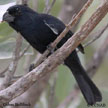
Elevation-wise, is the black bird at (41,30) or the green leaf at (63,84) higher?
the black bird at (41,30)

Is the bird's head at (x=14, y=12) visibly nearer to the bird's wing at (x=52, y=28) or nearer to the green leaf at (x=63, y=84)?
the bird's wing at (x=52, y=28)

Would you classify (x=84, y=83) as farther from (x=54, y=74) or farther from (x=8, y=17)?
(x=8, y=17)

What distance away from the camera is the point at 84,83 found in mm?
4043

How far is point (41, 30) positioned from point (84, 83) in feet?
2.38

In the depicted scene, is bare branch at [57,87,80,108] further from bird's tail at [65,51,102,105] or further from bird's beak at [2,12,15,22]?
bird's beak at [2,12,15,22]

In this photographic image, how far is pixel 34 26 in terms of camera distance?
3.87m

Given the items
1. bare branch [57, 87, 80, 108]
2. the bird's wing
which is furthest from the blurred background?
the bird's wing

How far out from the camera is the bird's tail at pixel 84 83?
12.7 feet

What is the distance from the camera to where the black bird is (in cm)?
381

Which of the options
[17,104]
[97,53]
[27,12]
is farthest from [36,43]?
[97,53]

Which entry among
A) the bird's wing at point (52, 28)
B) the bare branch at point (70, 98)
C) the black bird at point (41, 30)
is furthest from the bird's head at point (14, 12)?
the bare branch at point (70, 98)

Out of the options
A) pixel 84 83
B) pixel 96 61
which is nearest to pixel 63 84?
pixel 96 61

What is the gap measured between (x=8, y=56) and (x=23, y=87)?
2.04ft

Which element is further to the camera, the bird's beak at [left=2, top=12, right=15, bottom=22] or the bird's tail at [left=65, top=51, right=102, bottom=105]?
the bird's tail at [left=65, top=51, right=102, bottom=105]
